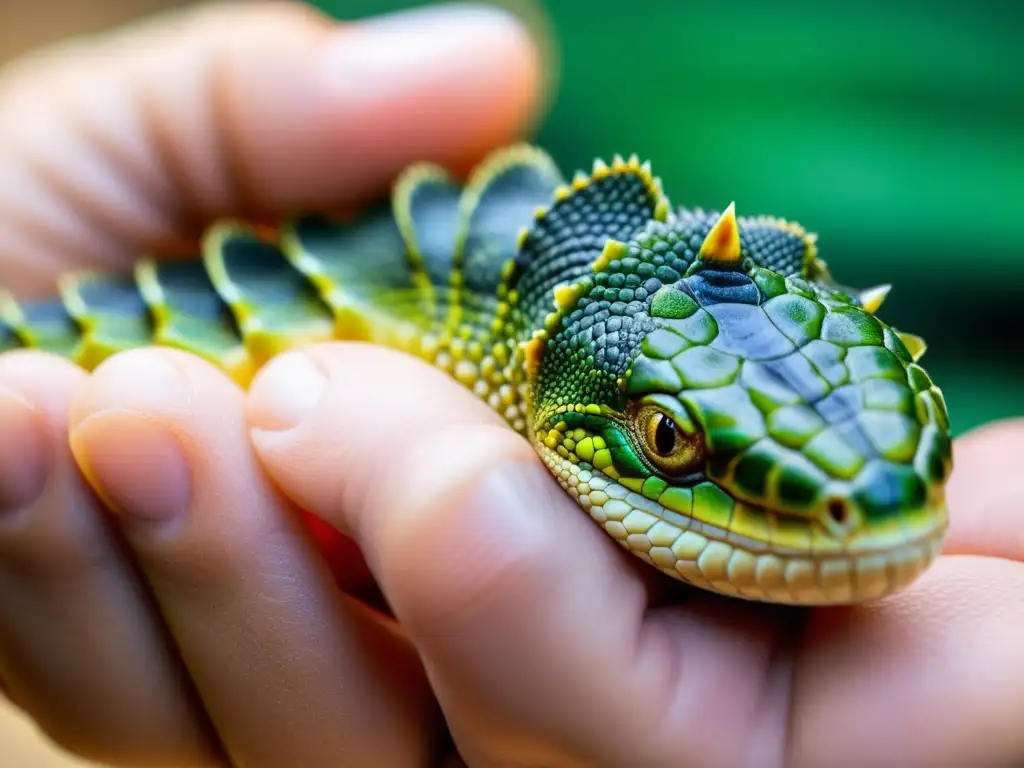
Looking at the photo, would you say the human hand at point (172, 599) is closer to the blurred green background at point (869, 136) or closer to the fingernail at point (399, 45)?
the fingernail at point (399, 45)

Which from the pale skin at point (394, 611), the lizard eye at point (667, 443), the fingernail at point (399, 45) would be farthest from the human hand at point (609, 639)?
the fingernail at point (399, 45)

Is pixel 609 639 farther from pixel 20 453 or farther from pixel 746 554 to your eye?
pixel 20 453

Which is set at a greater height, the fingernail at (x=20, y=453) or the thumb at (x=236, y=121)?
the thumb at (x=236, y=121)

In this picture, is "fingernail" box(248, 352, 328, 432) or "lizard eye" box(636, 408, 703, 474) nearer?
"lizard eye" box(636, 408, 703, 474)

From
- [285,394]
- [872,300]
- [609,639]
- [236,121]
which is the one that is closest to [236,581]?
[285,394]

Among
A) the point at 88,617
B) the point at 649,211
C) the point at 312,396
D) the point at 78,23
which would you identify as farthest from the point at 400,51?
the point at 78,23

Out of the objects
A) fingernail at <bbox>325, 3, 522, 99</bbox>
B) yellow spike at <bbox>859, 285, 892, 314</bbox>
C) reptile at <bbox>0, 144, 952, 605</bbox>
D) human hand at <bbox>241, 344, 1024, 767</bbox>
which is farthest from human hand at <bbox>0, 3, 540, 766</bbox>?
fingernail at <bbox>325, 3, 522, 99</bbox>

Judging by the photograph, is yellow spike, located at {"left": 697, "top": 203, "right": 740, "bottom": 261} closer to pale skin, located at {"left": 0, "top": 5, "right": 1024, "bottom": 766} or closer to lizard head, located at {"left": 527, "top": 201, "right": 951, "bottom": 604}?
lizard head, located at {"left": 527, "top": 201, "right": 951, "bottom": 604}
